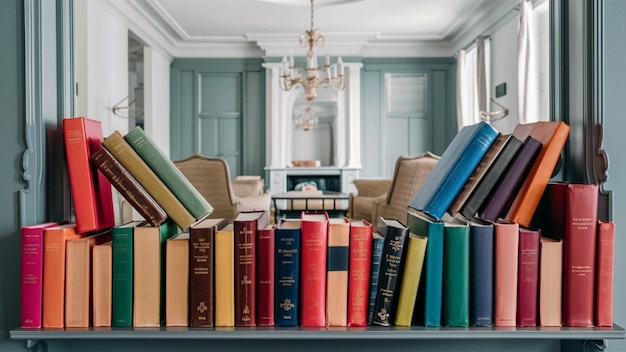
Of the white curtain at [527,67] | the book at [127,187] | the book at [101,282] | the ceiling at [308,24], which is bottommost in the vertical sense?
the book at [101,282]

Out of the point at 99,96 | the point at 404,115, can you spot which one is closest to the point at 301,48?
the point at 404,115

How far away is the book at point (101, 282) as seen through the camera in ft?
3.59

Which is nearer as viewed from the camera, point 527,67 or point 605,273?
point 605,273

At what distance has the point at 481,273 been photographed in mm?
1078

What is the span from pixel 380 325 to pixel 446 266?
19 centimetres

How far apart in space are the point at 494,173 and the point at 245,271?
0.59 m

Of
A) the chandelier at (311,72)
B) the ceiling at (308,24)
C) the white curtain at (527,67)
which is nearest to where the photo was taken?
the white curtain at (527,67)

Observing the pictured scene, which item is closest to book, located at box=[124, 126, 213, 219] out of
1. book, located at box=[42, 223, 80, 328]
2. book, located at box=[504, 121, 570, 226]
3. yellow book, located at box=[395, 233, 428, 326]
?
book, located at box=[42, 223, 80, 328]

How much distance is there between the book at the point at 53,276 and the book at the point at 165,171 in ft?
0.74

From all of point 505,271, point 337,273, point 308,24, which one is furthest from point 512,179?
point 308,24

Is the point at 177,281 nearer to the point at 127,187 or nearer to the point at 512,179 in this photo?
the point at 127,187

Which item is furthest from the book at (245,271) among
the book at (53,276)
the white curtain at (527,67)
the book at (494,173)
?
the white curtain at (527,67)

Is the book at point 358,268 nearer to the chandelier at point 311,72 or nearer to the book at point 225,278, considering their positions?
the book at point 225,278

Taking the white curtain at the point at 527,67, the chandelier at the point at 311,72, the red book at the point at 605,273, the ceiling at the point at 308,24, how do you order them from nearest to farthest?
the red book at the point at 605,273 < the white curtain at the point at 527,67 < the chandelier at the point at 311,72 < the ceiling at the point at 308,24
